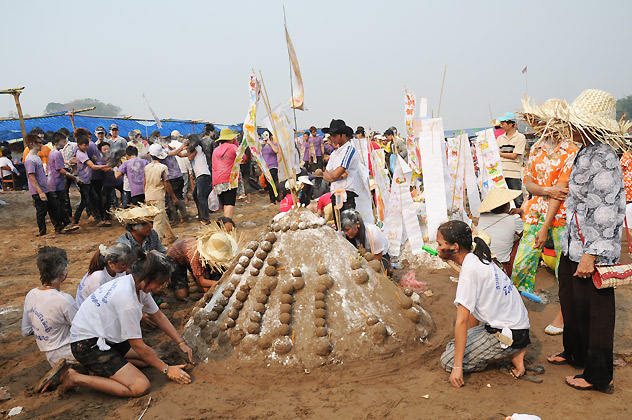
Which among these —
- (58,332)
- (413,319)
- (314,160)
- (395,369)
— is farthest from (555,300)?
(314,160)

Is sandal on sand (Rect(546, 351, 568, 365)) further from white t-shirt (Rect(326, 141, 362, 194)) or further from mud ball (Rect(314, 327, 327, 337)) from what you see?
white t-shirt (Rect(326, 141, 362, 194))

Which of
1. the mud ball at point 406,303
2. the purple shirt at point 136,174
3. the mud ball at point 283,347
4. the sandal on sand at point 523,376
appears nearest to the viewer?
the sandal on sand at point 523,376

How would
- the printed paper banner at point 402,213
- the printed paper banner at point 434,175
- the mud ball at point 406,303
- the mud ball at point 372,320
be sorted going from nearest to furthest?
the mud ball at point 372,320, the mud ball at point 406,303, the printed paper banner at point 434,175, the printed paper banner at point 402,213

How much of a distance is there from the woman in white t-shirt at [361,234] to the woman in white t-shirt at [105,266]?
230 cm

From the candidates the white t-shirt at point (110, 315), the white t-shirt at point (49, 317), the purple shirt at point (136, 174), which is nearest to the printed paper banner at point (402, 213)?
the white t-shirt at point (110, 315)

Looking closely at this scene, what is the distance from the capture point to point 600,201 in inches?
117

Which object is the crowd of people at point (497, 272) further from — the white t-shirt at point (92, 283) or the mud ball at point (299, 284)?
the mud ball at point (299, 284)

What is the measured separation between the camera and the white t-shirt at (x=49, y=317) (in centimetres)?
358

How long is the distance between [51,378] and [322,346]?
213cm

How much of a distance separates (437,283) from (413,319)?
1.97 metres

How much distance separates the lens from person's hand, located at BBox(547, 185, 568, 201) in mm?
3799

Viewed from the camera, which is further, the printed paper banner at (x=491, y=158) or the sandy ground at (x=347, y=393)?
the printed paper banner at (x=491, y=158)

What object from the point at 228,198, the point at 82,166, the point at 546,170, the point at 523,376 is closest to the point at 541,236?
the point at 546,170

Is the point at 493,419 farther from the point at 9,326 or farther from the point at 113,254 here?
the point at 9,326
